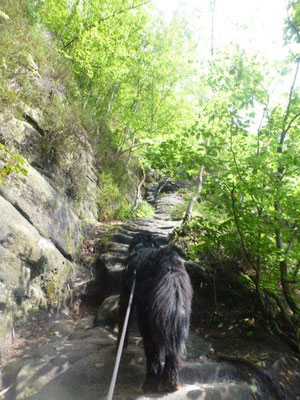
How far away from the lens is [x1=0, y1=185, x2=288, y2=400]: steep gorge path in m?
2.54

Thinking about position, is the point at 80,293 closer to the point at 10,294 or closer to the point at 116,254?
Result: the point at 116,254

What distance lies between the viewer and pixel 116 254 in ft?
20.0

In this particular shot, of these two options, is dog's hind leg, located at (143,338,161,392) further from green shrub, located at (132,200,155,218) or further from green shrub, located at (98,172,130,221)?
green shrub, located at (132,200,155,218)

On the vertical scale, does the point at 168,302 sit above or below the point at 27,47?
below

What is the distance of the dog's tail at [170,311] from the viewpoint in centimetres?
240

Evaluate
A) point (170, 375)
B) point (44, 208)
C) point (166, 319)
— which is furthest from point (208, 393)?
point (44, 208)

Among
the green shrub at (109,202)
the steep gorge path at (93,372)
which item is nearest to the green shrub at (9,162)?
the steep gorge path at (93,372)

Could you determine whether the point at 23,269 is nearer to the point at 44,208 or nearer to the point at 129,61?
the point at 44,208

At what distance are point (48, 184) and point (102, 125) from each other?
5562 millimetres

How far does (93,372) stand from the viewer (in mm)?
2824

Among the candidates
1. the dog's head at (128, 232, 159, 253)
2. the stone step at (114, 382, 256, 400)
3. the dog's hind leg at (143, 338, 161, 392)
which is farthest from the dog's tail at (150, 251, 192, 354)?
the dog's head at (128, 232, 159, 253)

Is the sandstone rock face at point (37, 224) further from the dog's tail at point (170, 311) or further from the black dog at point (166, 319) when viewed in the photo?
the dog's tail at point (170, 311)

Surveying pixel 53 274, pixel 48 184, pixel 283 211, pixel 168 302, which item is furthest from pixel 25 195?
pixel 283 211

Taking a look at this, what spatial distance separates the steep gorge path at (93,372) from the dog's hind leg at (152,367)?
0.29 ft
